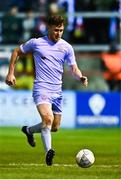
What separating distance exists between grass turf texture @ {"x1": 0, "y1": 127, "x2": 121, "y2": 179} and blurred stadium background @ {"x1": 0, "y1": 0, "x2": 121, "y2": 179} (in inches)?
14.8

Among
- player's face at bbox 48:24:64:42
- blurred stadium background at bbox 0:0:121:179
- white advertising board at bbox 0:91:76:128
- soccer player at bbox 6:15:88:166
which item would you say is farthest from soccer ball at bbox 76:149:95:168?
white advertising board at bbox 0:91:76:128

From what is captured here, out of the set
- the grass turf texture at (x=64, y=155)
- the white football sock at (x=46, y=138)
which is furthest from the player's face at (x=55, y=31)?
the grass turf texture at (x=64, y=155)

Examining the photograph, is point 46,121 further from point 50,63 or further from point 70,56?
point 70,56

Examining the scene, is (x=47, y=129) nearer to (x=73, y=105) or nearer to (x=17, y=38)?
(x=73, y=105)

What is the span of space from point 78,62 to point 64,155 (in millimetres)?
13810

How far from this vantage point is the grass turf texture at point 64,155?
1248 cm

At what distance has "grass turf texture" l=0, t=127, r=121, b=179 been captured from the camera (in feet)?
41.0

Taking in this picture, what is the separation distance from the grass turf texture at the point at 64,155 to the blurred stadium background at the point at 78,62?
375 mm

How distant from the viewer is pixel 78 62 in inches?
1202

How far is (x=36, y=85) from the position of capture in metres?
14.3

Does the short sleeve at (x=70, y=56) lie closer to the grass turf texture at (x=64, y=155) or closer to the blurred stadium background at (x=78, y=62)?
the grass turf texture at (x=64, y=155)

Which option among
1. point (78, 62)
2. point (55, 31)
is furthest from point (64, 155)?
point (78, 62)

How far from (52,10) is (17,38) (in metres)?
1.90

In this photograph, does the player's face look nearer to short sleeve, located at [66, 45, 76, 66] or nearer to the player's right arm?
short sleeve, located at [66, 45, 76, 66]
